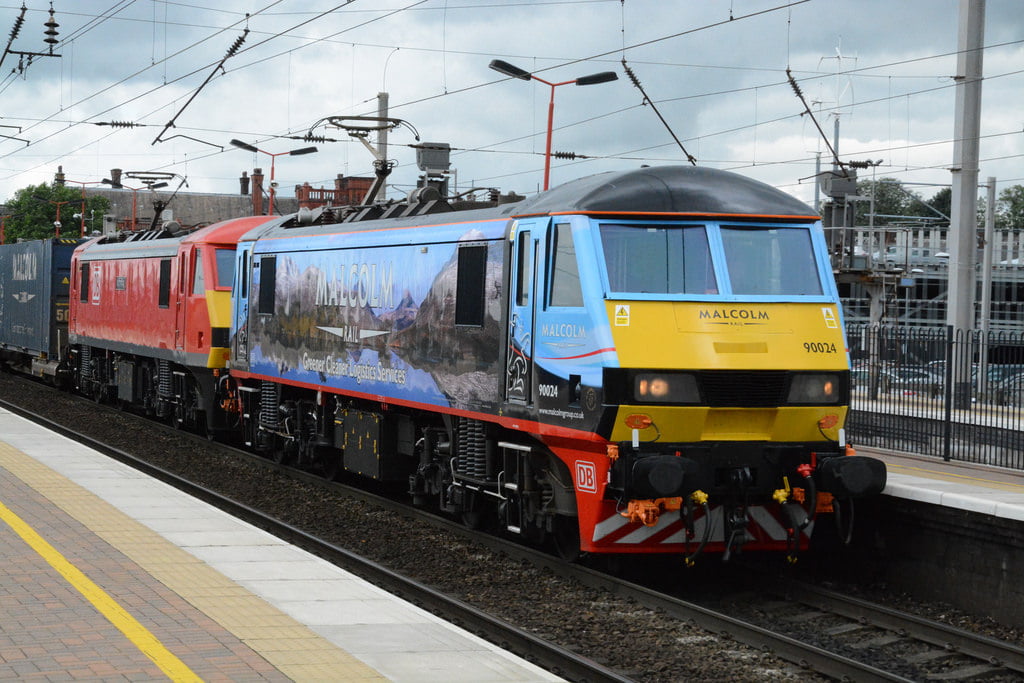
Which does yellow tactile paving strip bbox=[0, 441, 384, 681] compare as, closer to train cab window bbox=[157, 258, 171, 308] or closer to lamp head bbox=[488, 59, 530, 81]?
train cab window bbox=[157, 258, 171, 308]

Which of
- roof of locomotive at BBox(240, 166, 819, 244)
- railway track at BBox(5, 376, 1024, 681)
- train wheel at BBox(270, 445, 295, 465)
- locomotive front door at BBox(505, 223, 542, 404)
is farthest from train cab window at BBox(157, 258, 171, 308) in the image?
locomotive front door at BBox(505, 223, 542, 404)

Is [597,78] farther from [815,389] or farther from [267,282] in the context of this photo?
[815,389]

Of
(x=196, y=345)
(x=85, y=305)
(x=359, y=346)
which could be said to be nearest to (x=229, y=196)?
(x=85, y=305)

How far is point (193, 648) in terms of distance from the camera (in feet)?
25.8

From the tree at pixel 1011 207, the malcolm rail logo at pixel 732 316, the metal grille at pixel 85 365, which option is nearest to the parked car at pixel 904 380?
the malcolm rail logo at pixel 732 316

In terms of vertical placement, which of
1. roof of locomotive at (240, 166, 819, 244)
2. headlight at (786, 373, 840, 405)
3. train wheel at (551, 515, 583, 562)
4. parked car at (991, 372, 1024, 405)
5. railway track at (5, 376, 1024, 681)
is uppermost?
roof of locomotive at (240, 166, 819, 244)

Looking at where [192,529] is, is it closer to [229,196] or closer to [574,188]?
[574,188]

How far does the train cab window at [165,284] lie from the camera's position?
23938 mm

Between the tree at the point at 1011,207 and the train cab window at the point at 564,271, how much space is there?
102m

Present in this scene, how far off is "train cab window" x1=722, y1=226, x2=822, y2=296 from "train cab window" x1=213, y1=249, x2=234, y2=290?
41.7 ft

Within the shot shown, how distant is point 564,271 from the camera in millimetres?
11297

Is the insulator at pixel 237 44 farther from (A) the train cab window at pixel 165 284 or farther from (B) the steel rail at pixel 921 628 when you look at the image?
(B) the steel rail at pixel 921 628

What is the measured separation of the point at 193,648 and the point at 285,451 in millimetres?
11879

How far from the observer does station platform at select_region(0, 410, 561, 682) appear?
7.54 m
